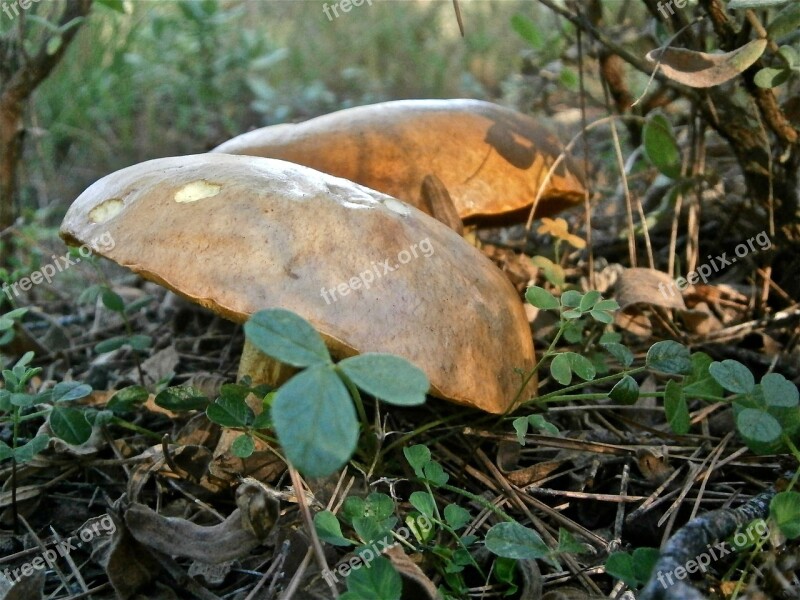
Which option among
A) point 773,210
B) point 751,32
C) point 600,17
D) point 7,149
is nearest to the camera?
point 751,32

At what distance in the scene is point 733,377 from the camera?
1294 millimetres

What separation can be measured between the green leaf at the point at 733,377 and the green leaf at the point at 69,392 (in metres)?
1.23

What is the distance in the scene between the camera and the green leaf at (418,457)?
1341 mm

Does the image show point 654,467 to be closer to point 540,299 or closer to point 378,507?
point 540,299

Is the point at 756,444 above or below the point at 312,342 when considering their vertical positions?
below

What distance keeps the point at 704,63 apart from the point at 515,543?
1.16 meters

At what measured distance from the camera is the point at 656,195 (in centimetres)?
246

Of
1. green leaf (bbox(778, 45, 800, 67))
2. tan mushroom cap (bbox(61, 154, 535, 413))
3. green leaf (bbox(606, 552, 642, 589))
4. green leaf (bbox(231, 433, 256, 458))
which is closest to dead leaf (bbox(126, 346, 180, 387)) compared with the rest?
tan mushroom cap (bbox(61, 154, 535, 413))

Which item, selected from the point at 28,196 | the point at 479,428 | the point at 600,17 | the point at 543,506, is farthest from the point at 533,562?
the point at 28,196

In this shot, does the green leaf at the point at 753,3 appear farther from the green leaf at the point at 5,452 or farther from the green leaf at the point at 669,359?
the green leaf at the point at 5,452

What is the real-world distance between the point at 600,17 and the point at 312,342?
1.86m

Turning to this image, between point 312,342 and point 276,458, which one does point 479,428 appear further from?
Answer: point 312,342

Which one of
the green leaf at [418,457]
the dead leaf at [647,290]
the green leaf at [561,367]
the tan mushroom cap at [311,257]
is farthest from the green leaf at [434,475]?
the dead leaf at [647,290]

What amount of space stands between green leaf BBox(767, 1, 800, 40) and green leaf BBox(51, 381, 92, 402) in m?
1.73
